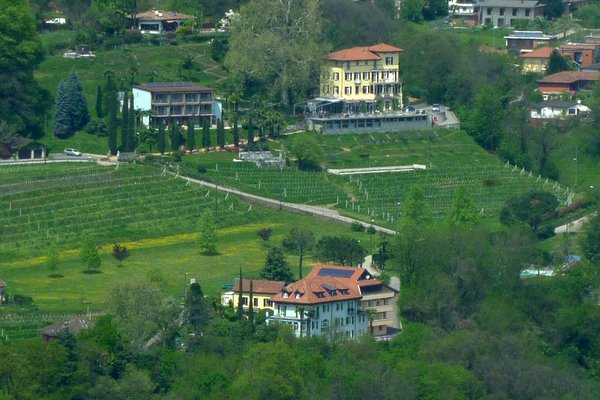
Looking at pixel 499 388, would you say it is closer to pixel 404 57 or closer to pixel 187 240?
pixel 187 240

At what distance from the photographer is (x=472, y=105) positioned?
159125mm

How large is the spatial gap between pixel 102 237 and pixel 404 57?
36645 millimetres

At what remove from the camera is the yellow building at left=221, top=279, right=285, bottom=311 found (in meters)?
120

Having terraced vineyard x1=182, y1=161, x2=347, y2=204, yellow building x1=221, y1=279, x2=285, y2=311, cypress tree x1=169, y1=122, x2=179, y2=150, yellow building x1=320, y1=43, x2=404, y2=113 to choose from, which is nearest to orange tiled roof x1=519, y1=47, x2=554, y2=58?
yellow building x1=320, y1=43, x2=404, y2=113

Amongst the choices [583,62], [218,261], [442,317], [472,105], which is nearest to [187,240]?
[218,261]

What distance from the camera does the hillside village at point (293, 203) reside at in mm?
113625

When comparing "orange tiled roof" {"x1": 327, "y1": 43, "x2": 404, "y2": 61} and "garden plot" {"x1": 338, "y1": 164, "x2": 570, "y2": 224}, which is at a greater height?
"orange tiled roof" {"x1": 327, "y1": 43, "x2": 404, "y2": 61}

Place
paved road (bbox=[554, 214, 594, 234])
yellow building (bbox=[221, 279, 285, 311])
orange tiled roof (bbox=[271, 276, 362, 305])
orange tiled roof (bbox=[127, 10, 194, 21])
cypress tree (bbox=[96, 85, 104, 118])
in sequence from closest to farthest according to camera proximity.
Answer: orange tiled roof (bbox=[271, 276, 362, 305]) < yellow building (bbox=[221, 279, 285, 311]) < paved road (bbox=[554, 214, 594, 234]) < cypress tree (bbox=[96, 85, 104, 118]) < orange tiled roof (bbox=[127, 10, 194, 21])

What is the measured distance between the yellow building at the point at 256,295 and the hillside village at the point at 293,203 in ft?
0.63

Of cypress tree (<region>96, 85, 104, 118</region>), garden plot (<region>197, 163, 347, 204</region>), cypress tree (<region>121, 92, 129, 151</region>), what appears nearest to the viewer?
garden plot (<region>197, 163, 347, 204</region>)

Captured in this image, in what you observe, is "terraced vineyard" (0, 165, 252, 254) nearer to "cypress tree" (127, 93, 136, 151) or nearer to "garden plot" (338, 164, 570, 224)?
"cypress tree" (127, 93, 136, 151)

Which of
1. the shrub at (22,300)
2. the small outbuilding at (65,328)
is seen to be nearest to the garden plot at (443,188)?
the shrub at (22,300)

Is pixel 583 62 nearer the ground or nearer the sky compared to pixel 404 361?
nearer the sky

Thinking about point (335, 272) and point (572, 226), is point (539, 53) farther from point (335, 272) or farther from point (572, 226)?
point (335, 272)
